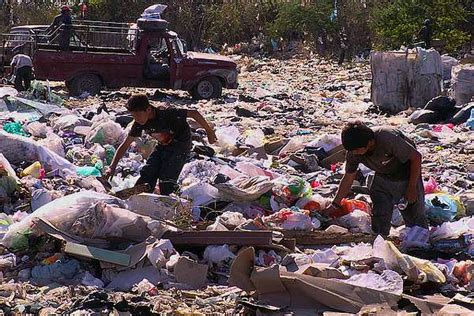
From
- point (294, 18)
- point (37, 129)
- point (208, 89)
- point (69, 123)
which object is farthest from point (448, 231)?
point (294, 18)

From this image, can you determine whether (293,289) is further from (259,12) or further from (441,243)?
(259,12)

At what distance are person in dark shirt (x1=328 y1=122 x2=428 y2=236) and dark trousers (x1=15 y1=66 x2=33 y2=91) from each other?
9.84 meters

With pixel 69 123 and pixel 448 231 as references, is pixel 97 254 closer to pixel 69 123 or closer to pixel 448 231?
pixel 448 231

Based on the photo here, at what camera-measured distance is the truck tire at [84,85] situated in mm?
15250

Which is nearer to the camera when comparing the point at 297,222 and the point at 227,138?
the point at 297,222

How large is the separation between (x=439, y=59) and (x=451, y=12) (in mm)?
8264

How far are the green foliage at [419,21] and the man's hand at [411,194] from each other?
15.4 meters

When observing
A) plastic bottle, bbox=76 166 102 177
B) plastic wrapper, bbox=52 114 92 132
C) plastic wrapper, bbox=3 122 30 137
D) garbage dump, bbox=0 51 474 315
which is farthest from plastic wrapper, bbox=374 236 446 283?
plastic wrapper, bbox=52 114 92 132

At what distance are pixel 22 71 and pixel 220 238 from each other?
10.2 metres

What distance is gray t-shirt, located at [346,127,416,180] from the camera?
5.34 meters

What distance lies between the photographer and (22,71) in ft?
47.2

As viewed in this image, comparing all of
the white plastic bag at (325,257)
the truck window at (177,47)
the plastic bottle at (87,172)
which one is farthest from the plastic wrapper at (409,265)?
the truck window at (177,47)

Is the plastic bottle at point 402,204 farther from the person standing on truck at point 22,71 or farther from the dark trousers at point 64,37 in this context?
the dark trousers at point 64,37

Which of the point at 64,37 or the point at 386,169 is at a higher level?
the point at 386,169
